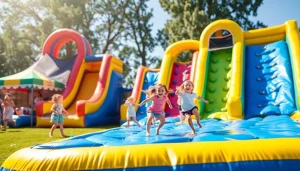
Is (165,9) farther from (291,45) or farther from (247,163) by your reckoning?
(247,163)

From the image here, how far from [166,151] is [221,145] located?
52cm

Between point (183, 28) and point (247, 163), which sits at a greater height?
point (183, 28)

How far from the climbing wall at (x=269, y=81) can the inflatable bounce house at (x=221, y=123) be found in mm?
23

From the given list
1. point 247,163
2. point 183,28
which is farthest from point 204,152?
point 183,28

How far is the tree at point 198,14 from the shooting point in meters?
18.3

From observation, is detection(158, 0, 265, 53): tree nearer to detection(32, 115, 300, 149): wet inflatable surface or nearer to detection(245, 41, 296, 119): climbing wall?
detection(245, 41, 296, 119): climbing wall

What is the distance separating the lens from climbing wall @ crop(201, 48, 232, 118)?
315 inches

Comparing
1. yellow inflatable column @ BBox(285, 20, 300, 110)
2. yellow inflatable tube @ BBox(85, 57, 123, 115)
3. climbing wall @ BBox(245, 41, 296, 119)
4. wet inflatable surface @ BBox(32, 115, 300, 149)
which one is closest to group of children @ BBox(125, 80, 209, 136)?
wet inflatable surface @ BBox(32, 115, 300, 149)

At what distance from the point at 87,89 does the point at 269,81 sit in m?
7.58

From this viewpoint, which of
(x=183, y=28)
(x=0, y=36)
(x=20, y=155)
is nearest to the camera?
(x=20, y=155)

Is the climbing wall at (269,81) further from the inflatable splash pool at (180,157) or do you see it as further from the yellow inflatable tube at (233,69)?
the inflatable splash pool at (180,157)

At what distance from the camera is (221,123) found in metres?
5.94

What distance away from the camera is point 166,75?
377 inches

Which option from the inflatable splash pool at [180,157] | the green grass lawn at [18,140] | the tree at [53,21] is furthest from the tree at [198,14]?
the inflatable splash pool at [180,157]
